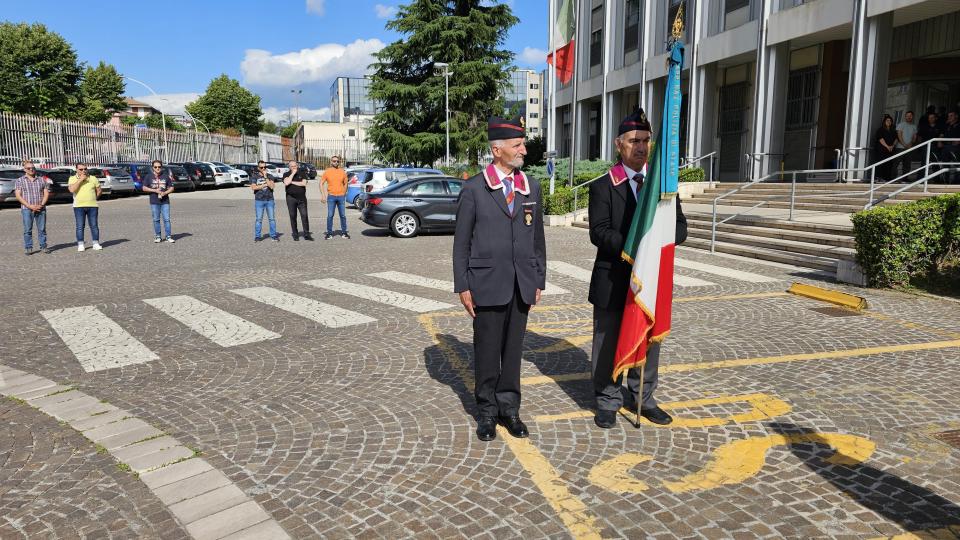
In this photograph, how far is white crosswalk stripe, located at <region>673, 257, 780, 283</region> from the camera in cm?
1000

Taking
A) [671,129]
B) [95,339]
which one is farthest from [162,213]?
[671,129]

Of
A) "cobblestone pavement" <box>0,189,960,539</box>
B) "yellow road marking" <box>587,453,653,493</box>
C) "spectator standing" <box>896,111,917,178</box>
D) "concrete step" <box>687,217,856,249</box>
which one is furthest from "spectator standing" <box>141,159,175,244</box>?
"spectator standing" <box>896,111,917,178</box>

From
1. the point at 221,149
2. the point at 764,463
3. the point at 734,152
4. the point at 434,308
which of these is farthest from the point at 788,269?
the point at 221,149

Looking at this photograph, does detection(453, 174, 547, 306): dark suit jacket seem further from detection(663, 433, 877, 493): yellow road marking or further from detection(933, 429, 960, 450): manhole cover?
detection(933, 429, 960, 450): manhole cover

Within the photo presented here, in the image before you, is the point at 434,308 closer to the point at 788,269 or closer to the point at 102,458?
the point at 102,458

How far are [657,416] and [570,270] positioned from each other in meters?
6.75

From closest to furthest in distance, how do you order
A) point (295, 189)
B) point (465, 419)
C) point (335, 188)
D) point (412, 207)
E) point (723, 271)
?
point (465, 419) → point (723, 271) → point (295, 189) → point (335, 188) → point (412, 207)

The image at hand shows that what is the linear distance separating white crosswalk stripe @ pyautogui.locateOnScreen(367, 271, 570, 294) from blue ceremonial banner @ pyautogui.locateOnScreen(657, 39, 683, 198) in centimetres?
513

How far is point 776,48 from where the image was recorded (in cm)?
2092

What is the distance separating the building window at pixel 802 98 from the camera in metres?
22.3

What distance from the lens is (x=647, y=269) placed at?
3945 millimetres

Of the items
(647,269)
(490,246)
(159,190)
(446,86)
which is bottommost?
(647,269)

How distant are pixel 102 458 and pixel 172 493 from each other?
722mm

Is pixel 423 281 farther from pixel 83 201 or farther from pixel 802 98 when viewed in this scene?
pixel 802 98
